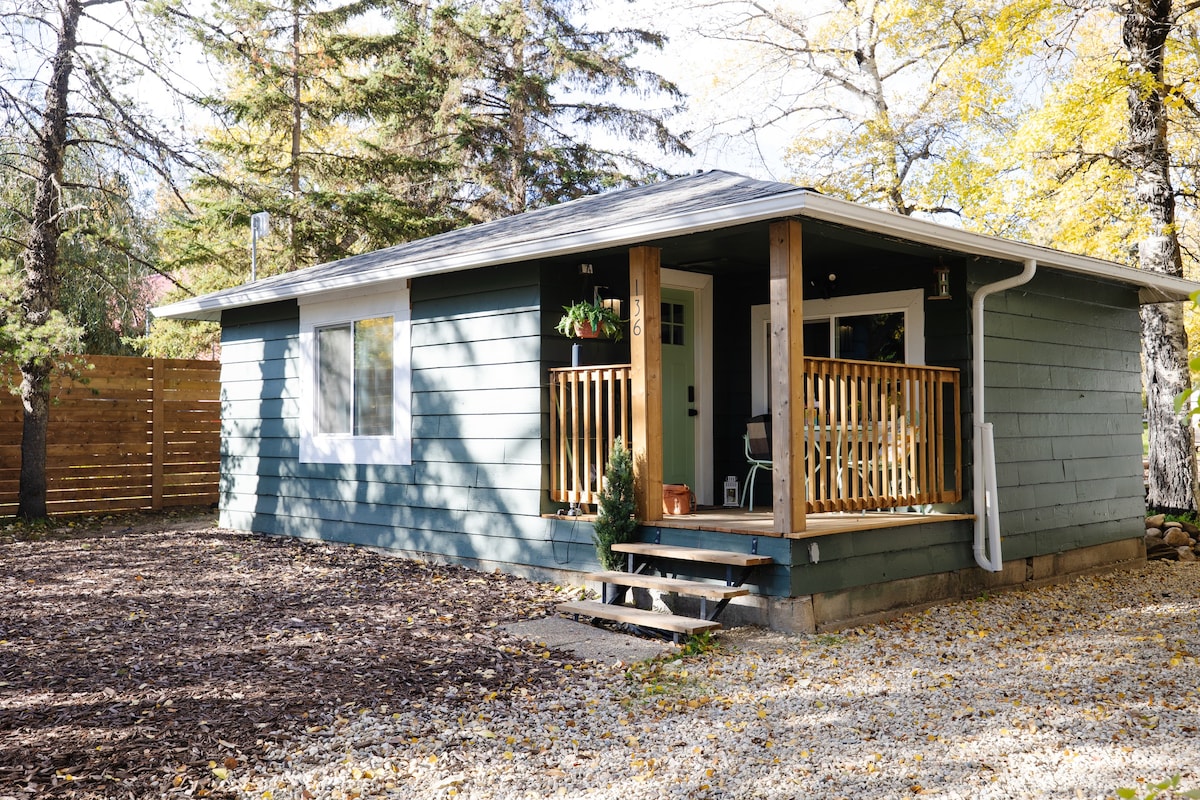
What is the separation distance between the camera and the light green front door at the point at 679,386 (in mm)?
7906

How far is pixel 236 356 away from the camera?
990cm

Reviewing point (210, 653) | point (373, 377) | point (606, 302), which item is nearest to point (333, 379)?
point (373, 377)

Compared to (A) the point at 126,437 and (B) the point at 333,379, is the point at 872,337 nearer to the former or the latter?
(B) the point at 333,379

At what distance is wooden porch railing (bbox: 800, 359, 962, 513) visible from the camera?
6.00m

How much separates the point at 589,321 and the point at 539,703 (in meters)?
2.94

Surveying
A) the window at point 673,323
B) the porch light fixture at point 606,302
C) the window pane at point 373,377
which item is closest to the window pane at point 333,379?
the window pane at point 373,377

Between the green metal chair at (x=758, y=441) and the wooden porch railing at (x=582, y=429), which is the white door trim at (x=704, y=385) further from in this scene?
the wooden porch railing at (x=582, y=429)

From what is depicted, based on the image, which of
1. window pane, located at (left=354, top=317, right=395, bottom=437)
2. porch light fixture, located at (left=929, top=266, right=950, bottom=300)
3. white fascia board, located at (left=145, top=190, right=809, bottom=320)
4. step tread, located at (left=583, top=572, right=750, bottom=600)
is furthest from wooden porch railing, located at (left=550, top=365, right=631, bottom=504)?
porch light fixture, located at (left=929, top=266, right=950, bottom=300)

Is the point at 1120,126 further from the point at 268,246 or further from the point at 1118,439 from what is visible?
the point at 268,246

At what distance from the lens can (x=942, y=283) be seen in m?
6.79

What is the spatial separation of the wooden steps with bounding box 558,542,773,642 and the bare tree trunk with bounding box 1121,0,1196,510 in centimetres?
649

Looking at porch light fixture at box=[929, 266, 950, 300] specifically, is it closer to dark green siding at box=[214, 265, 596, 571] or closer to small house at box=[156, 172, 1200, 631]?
small house at box=[156, 172, 1200, 631]

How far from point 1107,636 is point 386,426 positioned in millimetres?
5379

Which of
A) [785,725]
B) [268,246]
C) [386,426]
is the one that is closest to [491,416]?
[386,426]
